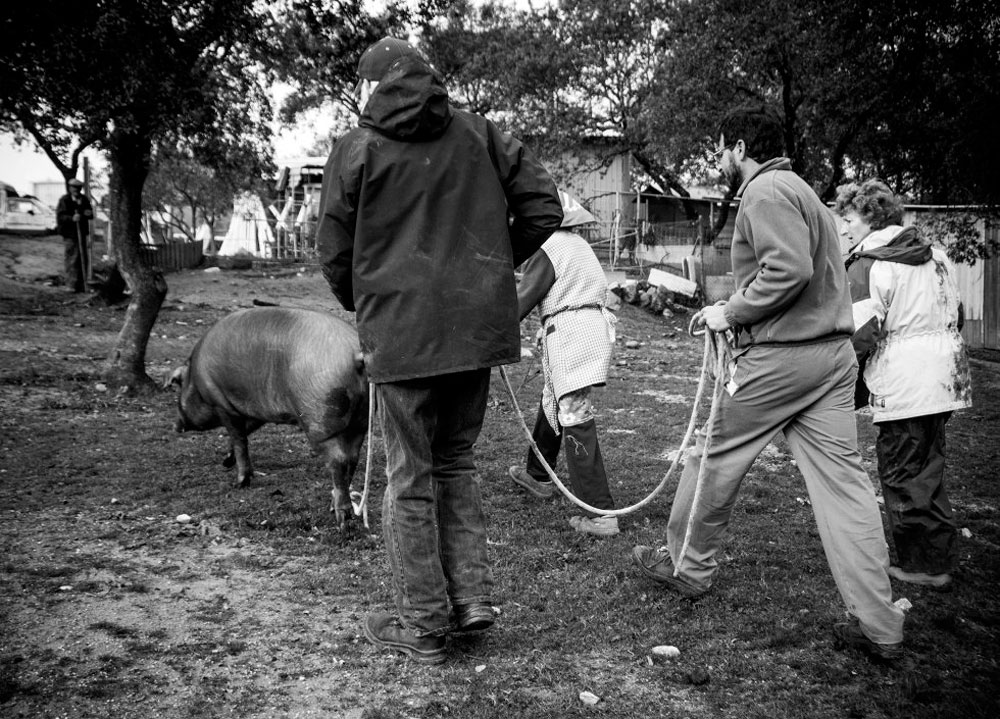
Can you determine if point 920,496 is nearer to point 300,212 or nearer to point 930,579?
point 930,579

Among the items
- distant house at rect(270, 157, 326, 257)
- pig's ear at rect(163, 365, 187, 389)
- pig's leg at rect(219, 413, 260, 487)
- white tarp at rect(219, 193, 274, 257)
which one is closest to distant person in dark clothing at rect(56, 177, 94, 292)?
distant house at rect(270, 157, 326, 257)

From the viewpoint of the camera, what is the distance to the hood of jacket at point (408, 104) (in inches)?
123

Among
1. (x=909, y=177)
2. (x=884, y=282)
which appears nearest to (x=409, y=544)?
(x=884, y=282)

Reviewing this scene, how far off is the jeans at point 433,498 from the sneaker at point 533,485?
2.22 meters

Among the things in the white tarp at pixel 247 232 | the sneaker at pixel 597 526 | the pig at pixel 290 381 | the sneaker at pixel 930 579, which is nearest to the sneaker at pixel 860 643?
the sneaker at pixel 930 579

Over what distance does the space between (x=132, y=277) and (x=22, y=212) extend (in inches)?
1040

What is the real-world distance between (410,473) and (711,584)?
1678 mm

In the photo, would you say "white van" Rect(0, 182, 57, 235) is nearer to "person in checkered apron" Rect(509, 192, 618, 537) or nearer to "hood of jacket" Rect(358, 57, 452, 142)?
"person in checkered apron" Rect(509, 192, 618, 537)

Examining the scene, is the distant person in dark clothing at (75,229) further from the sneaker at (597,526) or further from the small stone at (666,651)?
the small stone at (666,651)

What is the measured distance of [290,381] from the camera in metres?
5.18

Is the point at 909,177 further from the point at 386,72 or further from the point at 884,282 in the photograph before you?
the point at 386,72

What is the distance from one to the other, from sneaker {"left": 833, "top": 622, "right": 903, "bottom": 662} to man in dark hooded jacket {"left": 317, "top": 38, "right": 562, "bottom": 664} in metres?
1.43

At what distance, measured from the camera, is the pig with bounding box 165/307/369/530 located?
501cm

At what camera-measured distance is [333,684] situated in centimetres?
325
